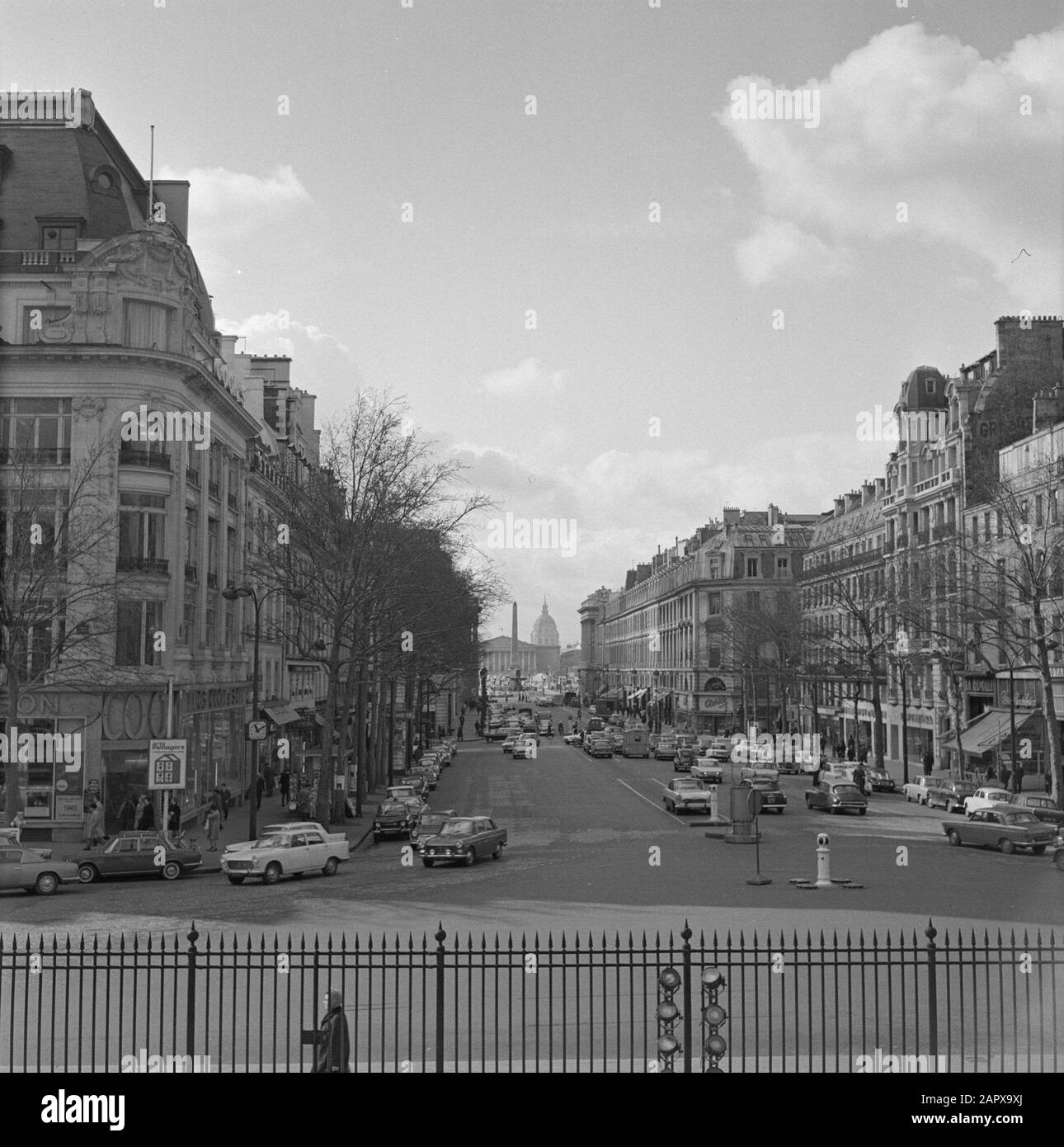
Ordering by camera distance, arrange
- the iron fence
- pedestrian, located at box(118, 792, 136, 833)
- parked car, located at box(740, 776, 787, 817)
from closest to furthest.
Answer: the iron fence
pedestrian, located at box(118, 792, 136, 833)
parked car, located at box(740, 776, 787, 817)

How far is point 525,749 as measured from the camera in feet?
263

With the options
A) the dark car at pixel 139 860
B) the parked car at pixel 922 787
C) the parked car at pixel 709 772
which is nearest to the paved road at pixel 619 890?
the dark car at pixel 139 860

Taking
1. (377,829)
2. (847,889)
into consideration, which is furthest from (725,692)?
(847,889)

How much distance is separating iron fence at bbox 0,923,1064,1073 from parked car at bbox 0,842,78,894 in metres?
9.62

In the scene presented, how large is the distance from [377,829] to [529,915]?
61.4ft

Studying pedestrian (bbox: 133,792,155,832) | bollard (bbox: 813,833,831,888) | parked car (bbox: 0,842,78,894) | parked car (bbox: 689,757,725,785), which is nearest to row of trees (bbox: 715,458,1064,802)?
parked car (bbox: 689,757,725,785)

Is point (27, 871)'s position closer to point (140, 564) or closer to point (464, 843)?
point (464, 843)

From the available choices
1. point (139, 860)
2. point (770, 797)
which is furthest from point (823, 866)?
point (770, 797)

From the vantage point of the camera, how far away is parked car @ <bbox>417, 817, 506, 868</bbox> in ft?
104

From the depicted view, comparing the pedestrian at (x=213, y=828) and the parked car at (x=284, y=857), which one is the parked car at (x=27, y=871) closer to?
the parked car at (x=284, y=857)

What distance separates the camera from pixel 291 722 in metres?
66.4

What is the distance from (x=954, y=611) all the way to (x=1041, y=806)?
44.2ft

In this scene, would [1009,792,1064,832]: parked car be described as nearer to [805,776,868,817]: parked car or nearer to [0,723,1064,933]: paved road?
[0,723,1064,933]: paved road

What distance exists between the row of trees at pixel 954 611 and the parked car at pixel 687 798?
1116 centimetres
